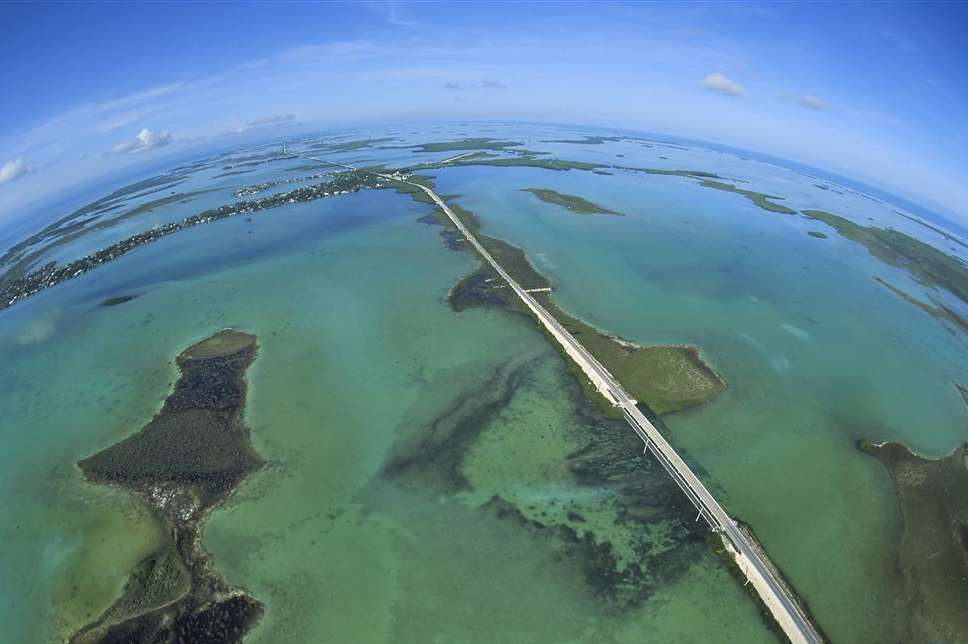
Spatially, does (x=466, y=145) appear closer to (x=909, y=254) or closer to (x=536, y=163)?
(x=536, y=163)

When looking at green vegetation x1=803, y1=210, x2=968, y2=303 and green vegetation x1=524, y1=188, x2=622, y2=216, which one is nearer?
green vegetation x1=803, y1=210, x2=968, y2=303

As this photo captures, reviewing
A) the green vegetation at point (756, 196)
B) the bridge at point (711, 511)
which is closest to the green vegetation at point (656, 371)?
the bridge at point (711, 511)

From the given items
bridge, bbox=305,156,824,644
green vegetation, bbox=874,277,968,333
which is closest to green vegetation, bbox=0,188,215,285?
bridge, bbox=305,156,824,644

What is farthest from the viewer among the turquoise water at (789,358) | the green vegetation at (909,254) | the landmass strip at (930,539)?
the green vegetation at (909,254)

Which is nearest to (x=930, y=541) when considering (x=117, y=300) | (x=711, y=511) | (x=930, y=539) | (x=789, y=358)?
(x=930, y=539)

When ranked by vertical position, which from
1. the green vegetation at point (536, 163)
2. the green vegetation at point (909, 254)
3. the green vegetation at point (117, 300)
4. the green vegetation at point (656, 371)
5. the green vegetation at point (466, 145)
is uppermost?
the green vegetation at point (466, 145)

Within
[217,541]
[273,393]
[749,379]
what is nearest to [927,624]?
[749,379]

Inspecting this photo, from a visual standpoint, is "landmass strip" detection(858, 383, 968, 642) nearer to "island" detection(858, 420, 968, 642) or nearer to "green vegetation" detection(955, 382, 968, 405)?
"island" detection(858, 420, 968, 642)

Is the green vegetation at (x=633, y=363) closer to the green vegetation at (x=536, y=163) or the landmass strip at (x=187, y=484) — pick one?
the landmass strip at (x=187, y=484)
